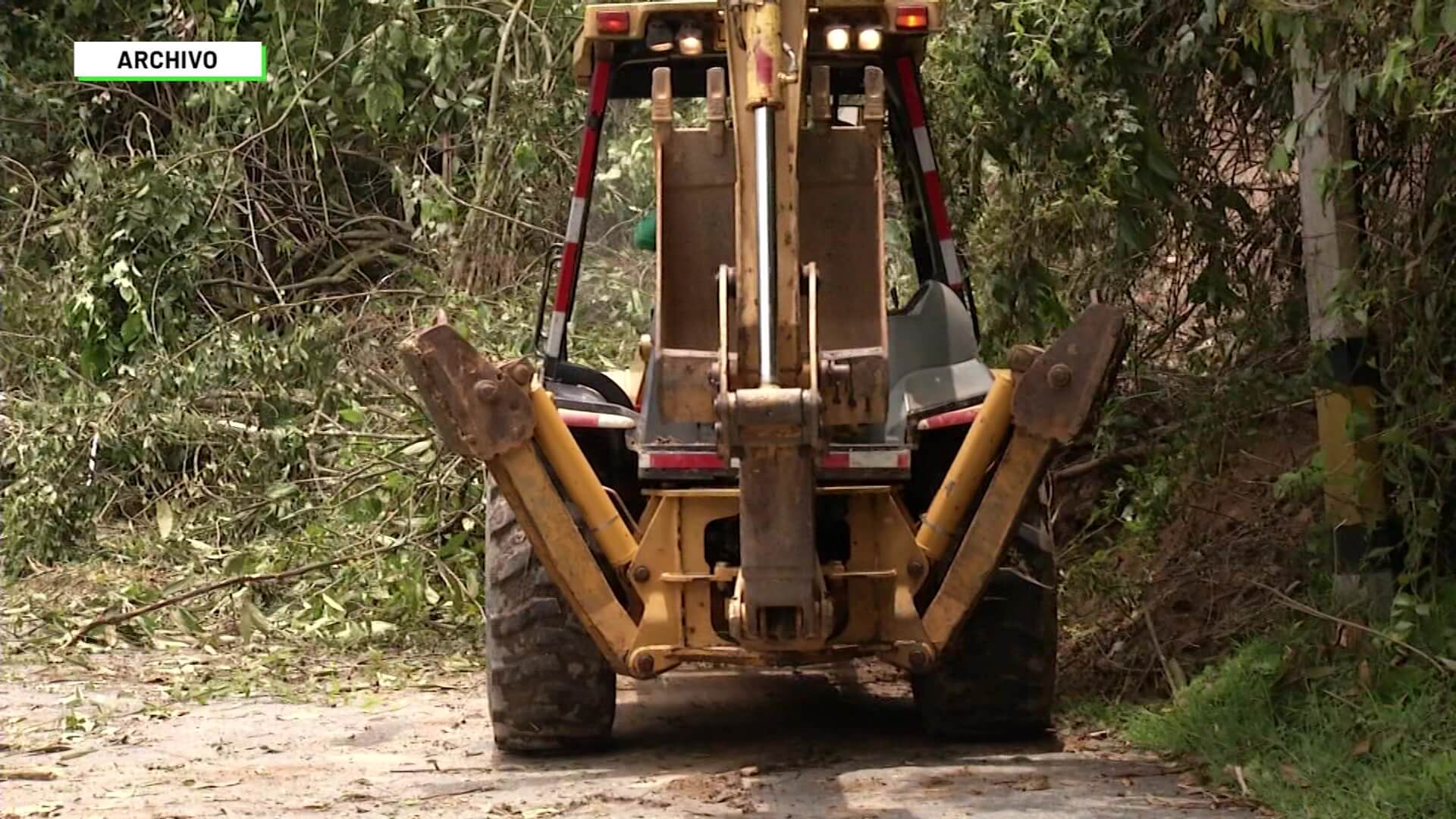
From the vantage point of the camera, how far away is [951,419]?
6.38 meters

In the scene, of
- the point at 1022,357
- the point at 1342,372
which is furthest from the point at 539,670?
the point at 1342,372

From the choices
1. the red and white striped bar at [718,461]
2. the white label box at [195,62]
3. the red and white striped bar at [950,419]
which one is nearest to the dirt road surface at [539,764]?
the red and white striped bar at [718,461]

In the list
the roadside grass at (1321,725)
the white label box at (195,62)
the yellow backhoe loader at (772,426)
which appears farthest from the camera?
the white label box at (195,62)

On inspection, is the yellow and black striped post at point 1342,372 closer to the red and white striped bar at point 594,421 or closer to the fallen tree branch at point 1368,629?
the fallen tree branch at point 1368,629

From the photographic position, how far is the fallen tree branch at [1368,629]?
5734mm

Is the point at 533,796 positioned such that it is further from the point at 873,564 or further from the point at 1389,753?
the point at 1389,753

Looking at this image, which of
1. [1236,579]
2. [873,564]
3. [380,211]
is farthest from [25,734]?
[380,211]

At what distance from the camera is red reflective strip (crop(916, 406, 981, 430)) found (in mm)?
6371

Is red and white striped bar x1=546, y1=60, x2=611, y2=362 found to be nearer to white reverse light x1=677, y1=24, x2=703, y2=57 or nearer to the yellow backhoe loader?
the yellow backhoe loader

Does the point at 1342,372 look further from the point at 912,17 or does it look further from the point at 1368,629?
the point at 912,17

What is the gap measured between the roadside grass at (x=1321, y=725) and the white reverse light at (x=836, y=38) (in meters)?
2.24

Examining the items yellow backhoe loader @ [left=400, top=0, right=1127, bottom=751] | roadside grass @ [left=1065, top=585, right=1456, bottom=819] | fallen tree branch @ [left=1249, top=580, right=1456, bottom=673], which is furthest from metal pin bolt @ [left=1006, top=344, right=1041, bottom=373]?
roadside grass @ [left=1065, top=585, right=1456, bottom=819]

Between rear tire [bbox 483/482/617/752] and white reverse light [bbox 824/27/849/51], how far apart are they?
1728mm

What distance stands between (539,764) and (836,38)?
238 cm
